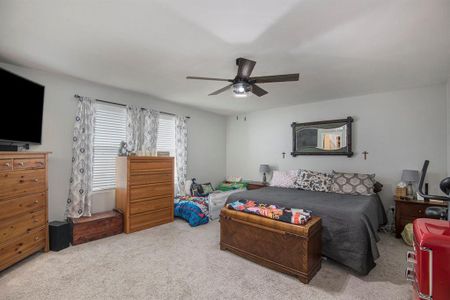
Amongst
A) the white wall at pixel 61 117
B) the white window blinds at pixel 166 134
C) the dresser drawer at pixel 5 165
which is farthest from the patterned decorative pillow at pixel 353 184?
the dresser drawer at pixel 5 165

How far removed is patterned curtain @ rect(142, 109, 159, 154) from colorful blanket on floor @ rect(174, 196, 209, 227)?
1202 millimetres

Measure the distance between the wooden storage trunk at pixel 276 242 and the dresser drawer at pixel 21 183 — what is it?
2.36 m

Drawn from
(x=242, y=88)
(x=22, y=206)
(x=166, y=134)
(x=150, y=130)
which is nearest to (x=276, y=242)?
(x=242, y=88)

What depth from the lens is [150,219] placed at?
374 cm

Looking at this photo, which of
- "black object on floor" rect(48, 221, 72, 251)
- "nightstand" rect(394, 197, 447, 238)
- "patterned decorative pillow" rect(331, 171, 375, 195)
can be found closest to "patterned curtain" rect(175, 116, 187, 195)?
"black object on floor" rect(48, 221, 72, 251)

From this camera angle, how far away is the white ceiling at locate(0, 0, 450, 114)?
1.69 metres

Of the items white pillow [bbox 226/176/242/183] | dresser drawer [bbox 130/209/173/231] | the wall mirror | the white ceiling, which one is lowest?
dresser drawer [bbox 130/209/173/231]

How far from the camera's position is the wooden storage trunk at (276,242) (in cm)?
219

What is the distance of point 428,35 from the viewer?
2025 millimetres

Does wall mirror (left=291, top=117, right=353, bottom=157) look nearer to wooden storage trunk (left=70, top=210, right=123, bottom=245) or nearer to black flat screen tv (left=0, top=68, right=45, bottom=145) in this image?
wooden storage trunk (left=70, top=210, right=123, bottom=245)

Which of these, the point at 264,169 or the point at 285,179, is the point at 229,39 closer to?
the point at 285,179

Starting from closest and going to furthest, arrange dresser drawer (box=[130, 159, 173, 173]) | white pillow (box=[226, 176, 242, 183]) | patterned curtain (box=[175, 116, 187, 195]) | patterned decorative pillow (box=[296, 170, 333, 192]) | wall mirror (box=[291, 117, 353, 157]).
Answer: dresser drawer (box=[130, 159, 173, 173])
patterned decorative pillow (box=[296, 170, 333, 192])
wall mirror (box=[291, 117, 353, 157])
patterned curtain (box=[175, 116, 187, 195])
white pillow (box=[226, 176, 242, 183])

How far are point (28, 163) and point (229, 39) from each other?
270 cm

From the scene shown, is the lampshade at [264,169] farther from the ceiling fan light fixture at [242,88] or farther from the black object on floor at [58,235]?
Answer: the black object on floor at [58,235]
